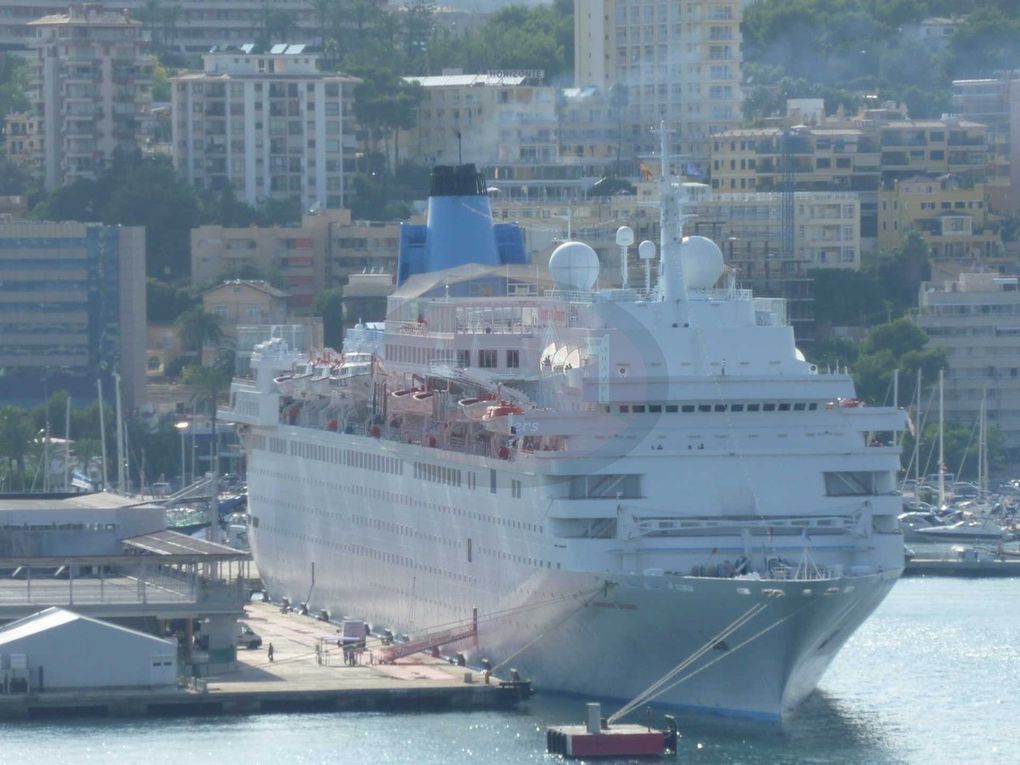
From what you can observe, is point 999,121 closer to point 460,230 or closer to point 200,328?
point 200,328

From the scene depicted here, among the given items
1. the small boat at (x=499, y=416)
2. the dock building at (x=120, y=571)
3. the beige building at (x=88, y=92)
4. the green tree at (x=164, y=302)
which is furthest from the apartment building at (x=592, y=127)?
the small boat at (x=499, y=416)

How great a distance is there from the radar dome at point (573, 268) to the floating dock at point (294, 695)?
269 inches

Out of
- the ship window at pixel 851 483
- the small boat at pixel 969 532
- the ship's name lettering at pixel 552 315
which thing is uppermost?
the ship's name lettering at pixel 552 315

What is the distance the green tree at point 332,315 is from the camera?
10769 centimetres

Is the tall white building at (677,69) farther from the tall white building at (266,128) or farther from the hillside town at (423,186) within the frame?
the tall white building at (266,128)

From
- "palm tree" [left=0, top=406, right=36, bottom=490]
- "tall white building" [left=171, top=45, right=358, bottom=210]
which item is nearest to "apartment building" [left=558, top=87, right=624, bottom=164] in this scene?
"tall white building" [left=171, top=45, right=358, bottom=210]

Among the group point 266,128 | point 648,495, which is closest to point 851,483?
point 648,495

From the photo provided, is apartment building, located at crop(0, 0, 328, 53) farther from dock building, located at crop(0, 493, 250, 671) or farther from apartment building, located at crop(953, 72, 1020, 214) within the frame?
dock building, located at crop(0, 493, 250, 671)

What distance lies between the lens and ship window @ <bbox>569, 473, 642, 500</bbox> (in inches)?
2110

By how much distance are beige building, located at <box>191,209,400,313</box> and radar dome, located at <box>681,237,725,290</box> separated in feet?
186

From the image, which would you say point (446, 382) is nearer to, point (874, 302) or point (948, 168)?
point (874, 302)

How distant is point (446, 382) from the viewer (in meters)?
60.0

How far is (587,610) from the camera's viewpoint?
53438 millimetres

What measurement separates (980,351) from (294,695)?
169 ft
